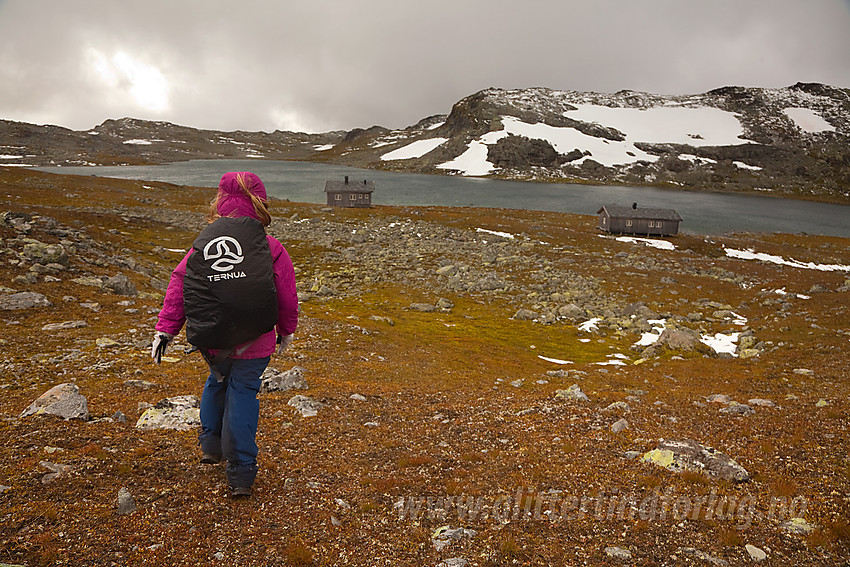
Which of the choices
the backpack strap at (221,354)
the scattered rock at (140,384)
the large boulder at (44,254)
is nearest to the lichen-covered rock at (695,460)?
the backpack strap at (221,354)

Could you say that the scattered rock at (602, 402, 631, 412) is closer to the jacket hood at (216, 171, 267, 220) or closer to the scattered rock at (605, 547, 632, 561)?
the scattered rock at (605, 547, 632, 561)

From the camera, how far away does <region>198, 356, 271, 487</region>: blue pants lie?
641cm

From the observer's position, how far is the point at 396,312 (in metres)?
35.9

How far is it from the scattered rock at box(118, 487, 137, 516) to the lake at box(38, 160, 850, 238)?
117m

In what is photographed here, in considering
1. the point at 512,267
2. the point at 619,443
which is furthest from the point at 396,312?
the point at 619,443

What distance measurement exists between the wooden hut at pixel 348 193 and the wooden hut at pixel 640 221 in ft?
173

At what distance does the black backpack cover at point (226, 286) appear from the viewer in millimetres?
5766

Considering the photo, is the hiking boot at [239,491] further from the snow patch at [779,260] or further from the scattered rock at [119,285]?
the snow patch at [779,260]

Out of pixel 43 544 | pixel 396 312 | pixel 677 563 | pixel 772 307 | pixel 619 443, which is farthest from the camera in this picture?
pixel 772 307

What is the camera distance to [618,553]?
20.5 ft

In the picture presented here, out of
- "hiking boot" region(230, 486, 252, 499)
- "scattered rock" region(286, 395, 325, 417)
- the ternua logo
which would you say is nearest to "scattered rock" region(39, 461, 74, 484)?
"hiking boot" region(230, 486, 252, 499)

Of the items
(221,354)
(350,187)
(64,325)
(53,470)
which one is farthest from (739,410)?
(350,187)

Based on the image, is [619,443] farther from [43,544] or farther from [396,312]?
[396,312]

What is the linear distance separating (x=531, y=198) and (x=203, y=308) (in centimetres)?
15262
